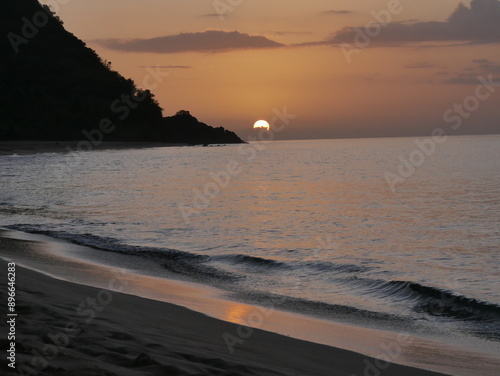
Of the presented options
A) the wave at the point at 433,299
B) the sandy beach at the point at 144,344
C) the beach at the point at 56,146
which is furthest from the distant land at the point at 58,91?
the sandy beach at the point at 144,344

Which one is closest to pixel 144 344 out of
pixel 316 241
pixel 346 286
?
pixel 346 286

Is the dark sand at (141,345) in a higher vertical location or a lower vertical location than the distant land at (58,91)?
lower

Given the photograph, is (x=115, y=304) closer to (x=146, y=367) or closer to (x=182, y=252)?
(x=146, y=367)

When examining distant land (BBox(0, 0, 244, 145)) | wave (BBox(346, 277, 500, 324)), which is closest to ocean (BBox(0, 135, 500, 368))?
wave (BBox(346, 277, 500, 324))

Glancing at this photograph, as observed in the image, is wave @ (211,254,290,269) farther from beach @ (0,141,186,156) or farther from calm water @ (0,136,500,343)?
beach @ (0,141,186,156)

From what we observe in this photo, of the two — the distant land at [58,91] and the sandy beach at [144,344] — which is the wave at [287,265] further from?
the distant land at [58,91]

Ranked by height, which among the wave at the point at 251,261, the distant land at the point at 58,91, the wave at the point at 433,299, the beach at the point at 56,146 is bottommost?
the wave at the point at 251,261

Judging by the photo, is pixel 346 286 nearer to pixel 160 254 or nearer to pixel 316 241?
pixel 160 254

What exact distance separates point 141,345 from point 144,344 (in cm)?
7

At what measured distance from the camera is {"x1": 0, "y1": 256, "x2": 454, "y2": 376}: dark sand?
5.67m

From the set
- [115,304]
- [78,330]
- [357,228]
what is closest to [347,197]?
[357,228]

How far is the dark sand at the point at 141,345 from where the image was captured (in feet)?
18.6

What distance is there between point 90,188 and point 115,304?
31169mm

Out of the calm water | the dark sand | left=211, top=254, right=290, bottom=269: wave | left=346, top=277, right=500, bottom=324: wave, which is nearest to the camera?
the dark sand
